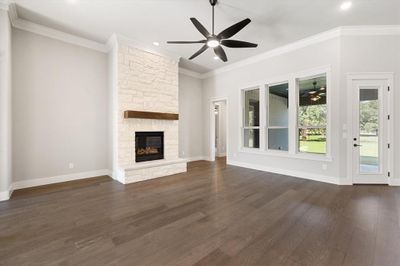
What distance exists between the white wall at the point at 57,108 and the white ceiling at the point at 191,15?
23.7 inches

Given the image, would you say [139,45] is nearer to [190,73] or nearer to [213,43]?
[213,43]

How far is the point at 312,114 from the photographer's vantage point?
4676mm

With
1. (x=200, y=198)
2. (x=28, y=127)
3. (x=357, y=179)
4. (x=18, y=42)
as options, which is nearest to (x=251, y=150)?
(x=357, y=179)

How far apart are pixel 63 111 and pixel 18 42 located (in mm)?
1584

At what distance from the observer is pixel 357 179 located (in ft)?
13.4

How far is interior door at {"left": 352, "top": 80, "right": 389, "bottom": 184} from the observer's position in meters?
4.04

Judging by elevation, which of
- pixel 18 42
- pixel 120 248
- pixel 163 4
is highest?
pixel 163 4

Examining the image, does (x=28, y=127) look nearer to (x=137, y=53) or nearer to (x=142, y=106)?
(x=142, y=106)

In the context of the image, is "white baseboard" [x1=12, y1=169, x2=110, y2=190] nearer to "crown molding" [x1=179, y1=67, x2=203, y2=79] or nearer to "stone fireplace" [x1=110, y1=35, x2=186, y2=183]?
"stone fireplace" [x1=110, y1=35, x2=186, y2=183]

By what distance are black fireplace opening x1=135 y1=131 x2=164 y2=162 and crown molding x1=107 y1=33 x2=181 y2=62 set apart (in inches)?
88.5

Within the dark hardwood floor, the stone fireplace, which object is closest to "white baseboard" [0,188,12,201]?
the dark hardwood floor

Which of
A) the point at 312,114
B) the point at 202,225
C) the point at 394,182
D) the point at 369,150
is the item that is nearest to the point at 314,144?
the point at 312,114

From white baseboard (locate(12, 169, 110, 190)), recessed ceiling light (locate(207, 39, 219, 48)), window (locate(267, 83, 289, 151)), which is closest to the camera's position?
recessed ceiling light (locate(207, 39, 219, 48))

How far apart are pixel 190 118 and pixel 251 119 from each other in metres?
2.37
